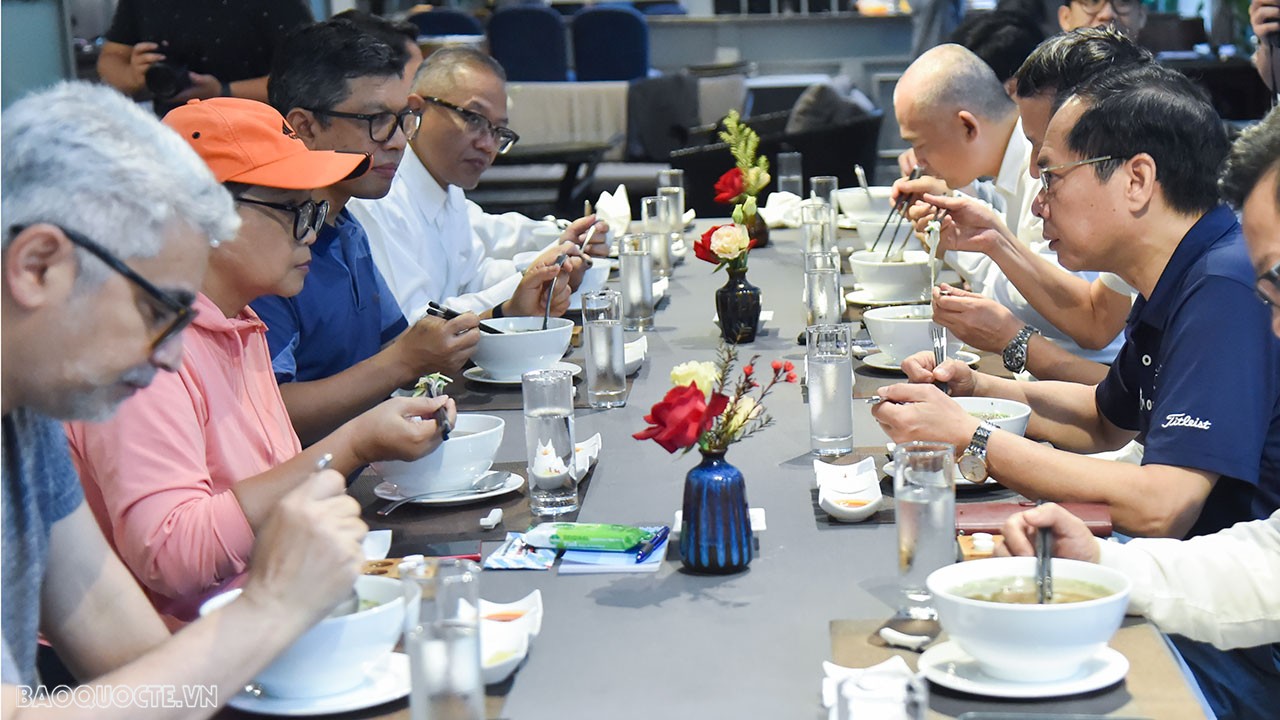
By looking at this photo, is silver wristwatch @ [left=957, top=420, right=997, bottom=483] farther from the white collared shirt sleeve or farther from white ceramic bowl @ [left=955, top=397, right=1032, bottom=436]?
the white collared shirt sleeve

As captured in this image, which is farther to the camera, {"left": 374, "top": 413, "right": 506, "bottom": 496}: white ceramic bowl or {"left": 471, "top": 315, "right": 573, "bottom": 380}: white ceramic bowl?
{"left": 471, "top": 315, "right": 573, "bottom": 380}: white ceramic bowl

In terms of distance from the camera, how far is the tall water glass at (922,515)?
58.4 inches

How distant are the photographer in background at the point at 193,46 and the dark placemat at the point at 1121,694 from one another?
10.6ft

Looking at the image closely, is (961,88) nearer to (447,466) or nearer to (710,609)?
(447,466)

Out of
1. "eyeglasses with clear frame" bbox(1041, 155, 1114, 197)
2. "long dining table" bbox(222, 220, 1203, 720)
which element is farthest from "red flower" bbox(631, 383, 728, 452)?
"eyeglasses with clear frame" bbox(1041, 155, 1114, 197)

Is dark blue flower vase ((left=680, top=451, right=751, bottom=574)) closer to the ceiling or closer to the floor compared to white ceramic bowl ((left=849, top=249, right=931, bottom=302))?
closer to the ceiling

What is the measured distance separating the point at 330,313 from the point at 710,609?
1.29 metres

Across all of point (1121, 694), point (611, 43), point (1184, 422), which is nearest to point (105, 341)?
point (1121, 694)

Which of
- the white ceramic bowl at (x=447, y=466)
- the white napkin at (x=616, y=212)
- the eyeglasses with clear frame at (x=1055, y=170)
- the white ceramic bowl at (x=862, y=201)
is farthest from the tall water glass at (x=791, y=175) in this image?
the white ceramic bowl at (x=447, y=466)

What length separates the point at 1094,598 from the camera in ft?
4.36

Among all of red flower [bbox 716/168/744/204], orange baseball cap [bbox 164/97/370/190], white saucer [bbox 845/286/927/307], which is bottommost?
white saucer [bbox 845/286/927/307]

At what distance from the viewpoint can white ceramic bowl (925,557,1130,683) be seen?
3.97ft

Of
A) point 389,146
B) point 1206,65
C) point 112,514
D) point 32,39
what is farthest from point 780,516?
point 1206,65

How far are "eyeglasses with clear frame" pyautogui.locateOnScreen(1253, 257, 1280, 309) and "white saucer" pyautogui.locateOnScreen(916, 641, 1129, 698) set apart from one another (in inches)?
16.6
